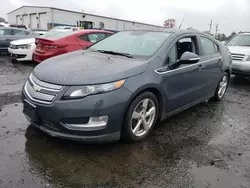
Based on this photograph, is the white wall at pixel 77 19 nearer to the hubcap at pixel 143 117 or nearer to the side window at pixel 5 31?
the side window at pixel 5 31

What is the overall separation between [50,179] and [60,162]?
29cm

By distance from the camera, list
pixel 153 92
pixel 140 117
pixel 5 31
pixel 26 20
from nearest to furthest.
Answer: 1. pixel 140 117
2. pixel 153 92
3. pixel 5 31
4. pixel 26 20

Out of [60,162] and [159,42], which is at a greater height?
[159,42]

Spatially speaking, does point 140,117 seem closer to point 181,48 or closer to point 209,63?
point 181,48

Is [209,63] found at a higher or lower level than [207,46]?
lower

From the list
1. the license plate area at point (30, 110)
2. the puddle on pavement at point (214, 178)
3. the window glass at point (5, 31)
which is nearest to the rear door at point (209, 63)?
the puddle on pavement at point (214, 178)

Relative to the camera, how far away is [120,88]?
106 inches


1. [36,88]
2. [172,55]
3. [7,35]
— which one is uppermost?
[172,55]

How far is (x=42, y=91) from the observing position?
8.80 ft

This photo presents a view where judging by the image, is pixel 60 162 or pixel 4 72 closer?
pixel 60 162

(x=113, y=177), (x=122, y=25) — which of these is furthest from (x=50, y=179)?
(x=122, y=25)

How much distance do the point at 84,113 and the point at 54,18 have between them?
41272 mm

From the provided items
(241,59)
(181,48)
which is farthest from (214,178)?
(241,59)

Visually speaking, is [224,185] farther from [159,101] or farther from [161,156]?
[159,101]
